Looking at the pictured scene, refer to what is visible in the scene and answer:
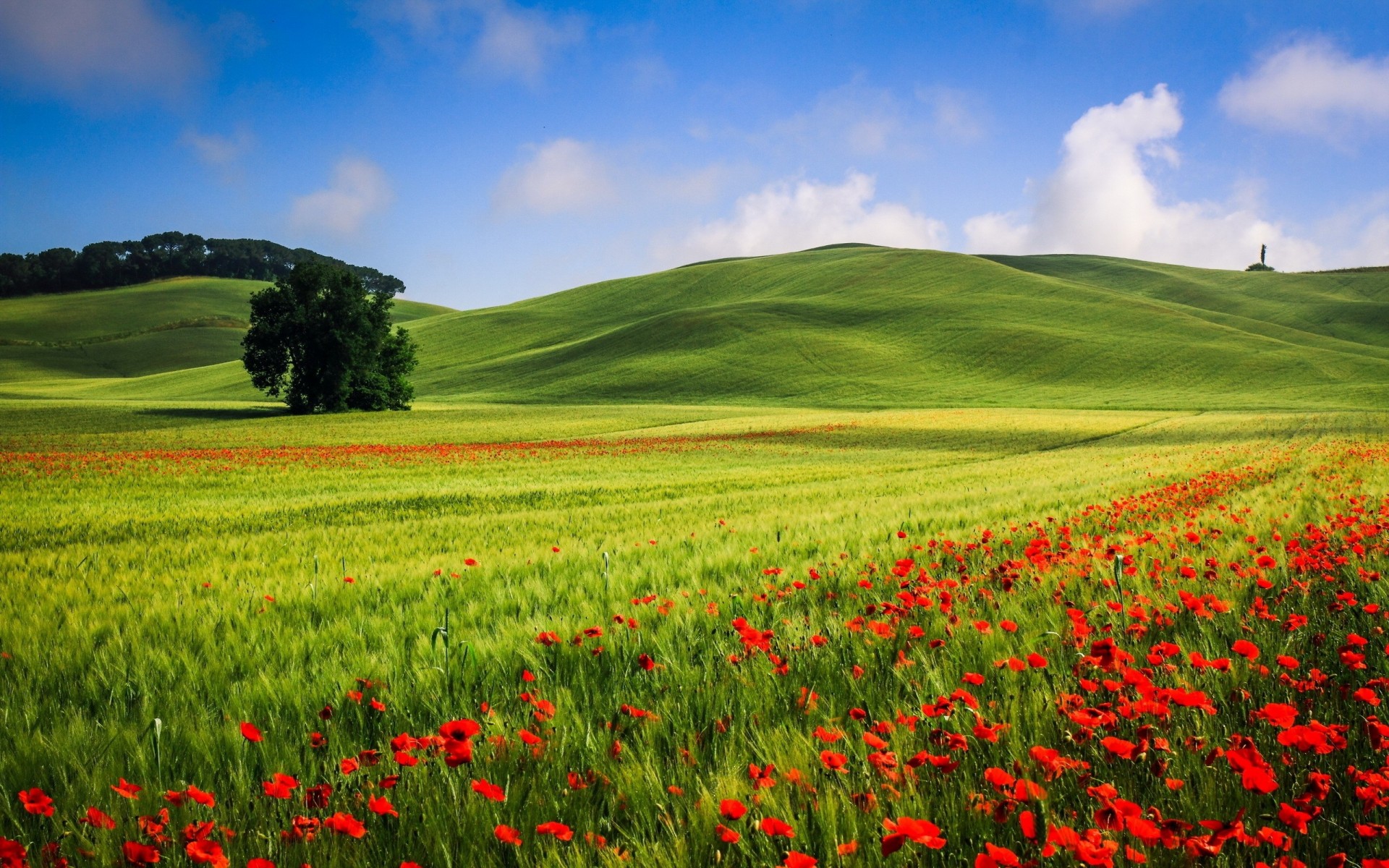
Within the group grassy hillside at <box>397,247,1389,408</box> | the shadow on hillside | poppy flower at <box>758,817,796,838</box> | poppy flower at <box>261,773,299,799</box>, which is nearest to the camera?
poppy flower at <box>758,817,796,838</box>

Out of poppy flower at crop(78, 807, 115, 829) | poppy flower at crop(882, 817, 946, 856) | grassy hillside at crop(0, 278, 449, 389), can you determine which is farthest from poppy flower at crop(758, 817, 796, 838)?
grassy hillside at crop(0, 278, 449, 389)

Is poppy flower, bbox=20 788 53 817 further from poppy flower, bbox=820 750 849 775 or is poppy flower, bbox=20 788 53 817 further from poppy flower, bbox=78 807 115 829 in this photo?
poppy flower, bbox=820 750 849 775

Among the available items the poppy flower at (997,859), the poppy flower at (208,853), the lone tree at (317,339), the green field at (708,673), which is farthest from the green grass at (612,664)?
the lone tree at (317,339)

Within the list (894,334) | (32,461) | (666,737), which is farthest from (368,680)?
(894,334)

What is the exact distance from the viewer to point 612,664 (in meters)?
3.50

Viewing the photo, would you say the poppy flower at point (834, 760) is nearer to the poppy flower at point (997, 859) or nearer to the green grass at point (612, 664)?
the green grass at point (612, 664)

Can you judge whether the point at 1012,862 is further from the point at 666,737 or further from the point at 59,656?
the point at 59,656

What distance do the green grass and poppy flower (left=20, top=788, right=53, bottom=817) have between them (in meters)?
0.08

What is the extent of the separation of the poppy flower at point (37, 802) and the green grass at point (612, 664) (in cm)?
8

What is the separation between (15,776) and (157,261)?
22434 centimetres

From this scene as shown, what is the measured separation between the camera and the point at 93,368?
111 meters

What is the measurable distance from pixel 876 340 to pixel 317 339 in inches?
2455

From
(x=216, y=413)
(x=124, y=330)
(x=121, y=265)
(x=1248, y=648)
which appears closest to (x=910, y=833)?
(x=1248, y=648)

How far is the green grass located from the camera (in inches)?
80.0
